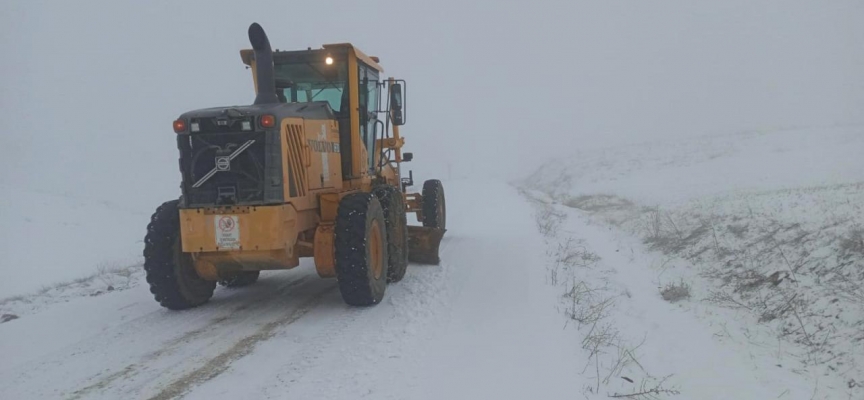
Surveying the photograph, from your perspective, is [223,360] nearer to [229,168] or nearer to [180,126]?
[229,168]

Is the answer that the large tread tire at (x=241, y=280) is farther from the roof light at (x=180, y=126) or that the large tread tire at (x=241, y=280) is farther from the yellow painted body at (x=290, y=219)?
the roof light at (x=180, y=126)

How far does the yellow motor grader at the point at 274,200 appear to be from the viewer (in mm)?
6105

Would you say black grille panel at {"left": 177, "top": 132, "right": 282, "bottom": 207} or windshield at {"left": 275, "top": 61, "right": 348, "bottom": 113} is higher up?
windshield at {"left": 275, "top": 61, "right": 348, "bottom": 113}

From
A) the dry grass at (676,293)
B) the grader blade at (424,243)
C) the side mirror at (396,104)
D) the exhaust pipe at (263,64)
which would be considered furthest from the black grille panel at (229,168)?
the dry grass at (676,293)

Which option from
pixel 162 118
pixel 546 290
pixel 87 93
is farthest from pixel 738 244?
pixel 87 93

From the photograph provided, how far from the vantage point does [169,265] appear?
21.1 feet

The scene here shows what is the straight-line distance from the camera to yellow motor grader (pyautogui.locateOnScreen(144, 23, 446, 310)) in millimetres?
6105

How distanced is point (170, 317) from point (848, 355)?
6872mm

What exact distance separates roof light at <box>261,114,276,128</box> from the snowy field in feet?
13.0

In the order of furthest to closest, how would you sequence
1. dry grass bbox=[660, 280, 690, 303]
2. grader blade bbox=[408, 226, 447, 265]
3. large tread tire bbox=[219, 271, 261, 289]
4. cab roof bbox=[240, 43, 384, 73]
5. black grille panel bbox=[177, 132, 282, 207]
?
grader blade bbox=[408, 226, 447, 265] → large tread tire bbox=[219, 271, 261, 289] → dry grass bbox=[660, 280, 690, 303] → cab roof bbox=[240, 43, 384, 73] → black grille panel bbox=[177, 132, 282, 207]

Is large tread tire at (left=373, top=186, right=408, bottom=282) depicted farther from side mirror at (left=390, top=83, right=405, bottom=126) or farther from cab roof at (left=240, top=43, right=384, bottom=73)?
cab roof at (left=240, top=43, right=384, bottom=73)

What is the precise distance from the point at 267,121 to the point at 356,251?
5.53 feet

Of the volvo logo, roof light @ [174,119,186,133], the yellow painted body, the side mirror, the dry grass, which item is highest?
the side mirror

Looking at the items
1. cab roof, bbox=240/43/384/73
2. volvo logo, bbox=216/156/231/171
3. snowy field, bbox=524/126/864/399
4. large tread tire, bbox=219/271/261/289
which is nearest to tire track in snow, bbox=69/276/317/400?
large tread tire, bbox=219/271/261/289
